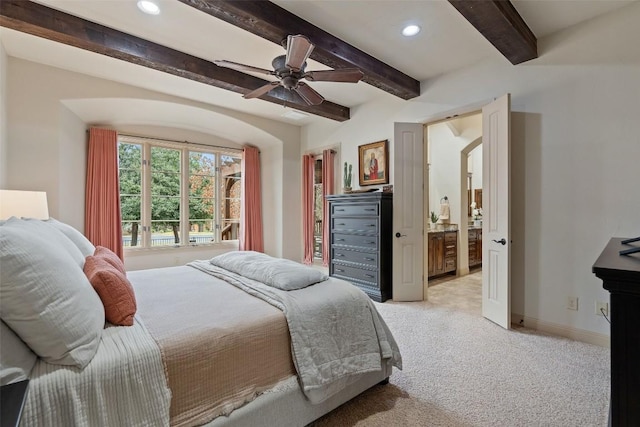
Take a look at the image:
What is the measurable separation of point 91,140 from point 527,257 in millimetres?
5754

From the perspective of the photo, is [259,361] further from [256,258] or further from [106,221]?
[106,221]

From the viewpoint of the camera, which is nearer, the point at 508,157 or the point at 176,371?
the point at 176,371

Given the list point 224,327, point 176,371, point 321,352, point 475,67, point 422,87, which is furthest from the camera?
point 422,87

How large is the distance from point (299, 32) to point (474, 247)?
5005mm

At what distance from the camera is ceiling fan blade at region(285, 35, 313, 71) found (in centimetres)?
215

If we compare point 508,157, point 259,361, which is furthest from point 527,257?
point 259,361

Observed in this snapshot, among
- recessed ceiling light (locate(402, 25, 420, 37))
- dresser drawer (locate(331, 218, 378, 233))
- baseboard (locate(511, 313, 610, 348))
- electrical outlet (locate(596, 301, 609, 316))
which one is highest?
recessed ceiling light (locate(402, 25, 420, 37))

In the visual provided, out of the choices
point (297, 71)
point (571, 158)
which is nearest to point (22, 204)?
point (297, 71)

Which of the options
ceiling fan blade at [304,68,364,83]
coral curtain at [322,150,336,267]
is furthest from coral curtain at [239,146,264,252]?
ceiling fan blade at [304,68,364,83]

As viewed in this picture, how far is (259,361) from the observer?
140 centimetres

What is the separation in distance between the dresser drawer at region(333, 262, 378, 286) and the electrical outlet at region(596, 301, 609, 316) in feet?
7.04

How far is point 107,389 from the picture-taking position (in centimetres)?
103

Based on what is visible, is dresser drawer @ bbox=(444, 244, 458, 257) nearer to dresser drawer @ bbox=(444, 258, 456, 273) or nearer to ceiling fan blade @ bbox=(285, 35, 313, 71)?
dresser drawer @ bbox=(444, 258, 456, 273)

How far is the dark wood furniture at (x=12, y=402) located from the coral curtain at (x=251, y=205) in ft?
15.9
